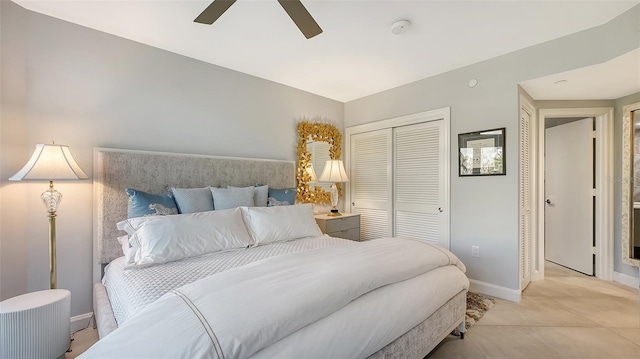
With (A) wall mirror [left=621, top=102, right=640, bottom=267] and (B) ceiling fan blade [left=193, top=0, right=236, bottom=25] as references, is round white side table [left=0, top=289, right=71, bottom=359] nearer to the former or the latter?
(B) ceiling fan blade [left=193, top=0, right=236, bottom=25]

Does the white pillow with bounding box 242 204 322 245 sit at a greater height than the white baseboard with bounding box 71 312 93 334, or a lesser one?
greater

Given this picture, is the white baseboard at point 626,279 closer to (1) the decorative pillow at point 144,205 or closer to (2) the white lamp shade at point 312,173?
(2) the white lamp shade at point 312,173

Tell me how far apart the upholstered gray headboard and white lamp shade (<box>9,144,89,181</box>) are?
Answer: 0.99 ft

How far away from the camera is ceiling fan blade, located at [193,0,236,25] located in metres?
1.67

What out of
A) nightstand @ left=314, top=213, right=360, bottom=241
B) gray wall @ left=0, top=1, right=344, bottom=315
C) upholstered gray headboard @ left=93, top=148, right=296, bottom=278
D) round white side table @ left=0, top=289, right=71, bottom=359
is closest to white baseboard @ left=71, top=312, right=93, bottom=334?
gray wall @ left=0, top=1, right=344, bottom=315

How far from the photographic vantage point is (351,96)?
162 inches

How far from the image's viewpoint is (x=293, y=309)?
3.54 ft

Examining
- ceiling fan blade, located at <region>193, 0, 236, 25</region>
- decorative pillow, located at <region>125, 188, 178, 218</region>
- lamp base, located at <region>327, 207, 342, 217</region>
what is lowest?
lamp base, located at <region>327, 207, 342, 217</region>

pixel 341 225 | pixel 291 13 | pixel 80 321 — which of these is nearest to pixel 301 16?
pixel 291 13

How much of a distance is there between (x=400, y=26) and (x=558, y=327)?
109 inches

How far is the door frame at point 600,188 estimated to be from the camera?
327 centimetres

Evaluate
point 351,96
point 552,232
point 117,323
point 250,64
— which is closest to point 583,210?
point 552,232

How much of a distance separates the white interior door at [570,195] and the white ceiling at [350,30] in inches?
26.7

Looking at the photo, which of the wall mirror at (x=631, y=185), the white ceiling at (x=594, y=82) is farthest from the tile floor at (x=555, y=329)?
the white ceiling at (x=594, y=82)
